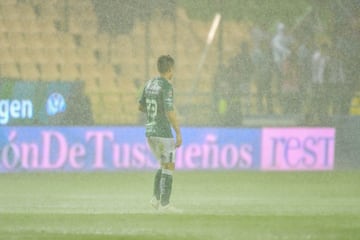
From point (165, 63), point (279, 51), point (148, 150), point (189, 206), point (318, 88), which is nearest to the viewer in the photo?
point (165, 63)

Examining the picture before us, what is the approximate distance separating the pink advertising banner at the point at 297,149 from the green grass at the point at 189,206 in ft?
1.52

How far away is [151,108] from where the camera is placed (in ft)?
41.5

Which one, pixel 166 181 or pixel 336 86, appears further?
pixel 336 86

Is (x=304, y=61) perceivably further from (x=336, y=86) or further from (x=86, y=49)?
(x=86, y=49)

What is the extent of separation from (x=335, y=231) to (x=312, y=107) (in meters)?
9.07

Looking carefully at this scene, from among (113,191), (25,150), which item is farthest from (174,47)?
(113,191)

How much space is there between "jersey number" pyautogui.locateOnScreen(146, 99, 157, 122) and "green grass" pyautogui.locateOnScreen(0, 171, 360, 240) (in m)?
1.07

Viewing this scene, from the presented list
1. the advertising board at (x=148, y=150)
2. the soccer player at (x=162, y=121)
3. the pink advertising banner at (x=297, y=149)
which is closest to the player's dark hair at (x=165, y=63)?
the soccer player at (x=162, y=121)

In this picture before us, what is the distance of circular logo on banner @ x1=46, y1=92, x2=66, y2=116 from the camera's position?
19328mm

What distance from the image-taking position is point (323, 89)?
20.6 m

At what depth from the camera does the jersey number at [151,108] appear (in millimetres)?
12594

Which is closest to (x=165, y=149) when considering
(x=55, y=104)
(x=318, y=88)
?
(x=55, y=104)

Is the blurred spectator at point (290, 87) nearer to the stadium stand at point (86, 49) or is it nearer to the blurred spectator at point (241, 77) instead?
the blurred spectator at point (241, 77)

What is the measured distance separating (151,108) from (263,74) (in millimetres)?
8762
